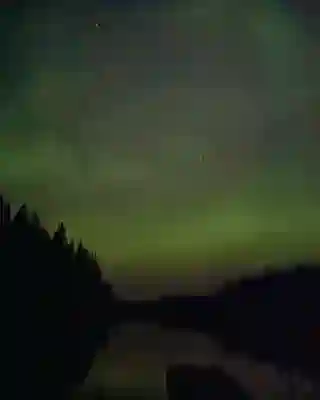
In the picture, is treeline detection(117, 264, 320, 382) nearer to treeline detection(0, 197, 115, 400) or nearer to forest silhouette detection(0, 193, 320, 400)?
forest silhouette detection(0, 193, 320, 400)

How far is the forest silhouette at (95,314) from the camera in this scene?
1710mm

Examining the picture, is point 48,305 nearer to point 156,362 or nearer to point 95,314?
point 95,314

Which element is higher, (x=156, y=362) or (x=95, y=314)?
(x=95, y=314)

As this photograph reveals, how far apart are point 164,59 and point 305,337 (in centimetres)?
89

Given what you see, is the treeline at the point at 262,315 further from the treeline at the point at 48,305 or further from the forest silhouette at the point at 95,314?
the treeline at the point at 48,305

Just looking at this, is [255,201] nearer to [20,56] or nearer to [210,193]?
[210,193]

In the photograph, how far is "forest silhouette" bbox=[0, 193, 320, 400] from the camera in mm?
1710

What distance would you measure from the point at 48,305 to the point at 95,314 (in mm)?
133

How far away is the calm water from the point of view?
1.70 metres

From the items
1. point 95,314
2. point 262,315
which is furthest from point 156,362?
point 262,315

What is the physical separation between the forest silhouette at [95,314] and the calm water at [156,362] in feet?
0.08

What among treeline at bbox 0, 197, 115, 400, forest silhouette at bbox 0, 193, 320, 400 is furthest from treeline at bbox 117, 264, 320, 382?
treeline at bbox 0, 197, 115, 400

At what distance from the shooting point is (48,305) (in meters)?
1.73

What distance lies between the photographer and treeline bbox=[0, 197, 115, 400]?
1707 mm
